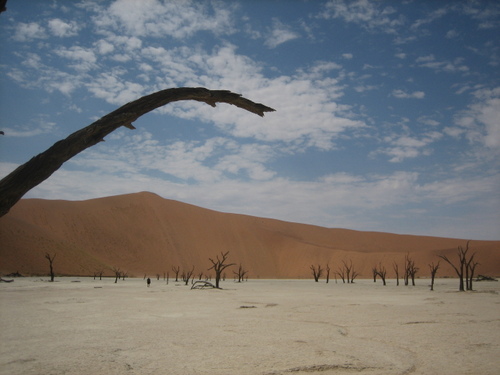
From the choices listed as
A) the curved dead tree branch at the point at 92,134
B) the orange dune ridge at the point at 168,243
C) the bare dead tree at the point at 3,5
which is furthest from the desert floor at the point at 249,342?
the orange dune ridge at the point at 168,243

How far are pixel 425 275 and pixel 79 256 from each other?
5376 cm

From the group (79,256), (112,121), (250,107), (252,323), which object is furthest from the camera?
(79,256)

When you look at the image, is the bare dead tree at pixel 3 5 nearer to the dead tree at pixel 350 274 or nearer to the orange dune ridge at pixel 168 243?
the dead tree at pixel 350 274

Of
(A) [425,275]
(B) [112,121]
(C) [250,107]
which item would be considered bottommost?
(A) [425,275]

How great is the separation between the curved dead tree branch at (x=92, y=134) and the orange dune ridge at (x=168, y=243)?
46301mm

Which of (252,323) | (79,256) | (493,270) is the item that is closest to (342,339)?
(252,323)

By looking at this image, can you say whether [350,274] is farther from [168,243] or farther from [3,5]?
[3,5]

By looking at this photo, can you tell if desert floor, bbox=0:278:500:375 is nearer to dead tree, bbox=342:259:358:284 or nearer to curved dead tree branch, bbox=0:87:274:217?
curved dead tree branch, bbox=0:87:274:217

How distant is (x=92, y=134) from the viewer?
3.03 m

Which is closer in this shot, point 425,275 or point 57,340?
point 57,340

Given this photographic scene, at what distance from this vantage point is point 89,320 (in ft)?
34.3

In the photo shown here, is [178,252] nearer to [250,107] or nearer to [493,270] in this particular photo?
[493,270]

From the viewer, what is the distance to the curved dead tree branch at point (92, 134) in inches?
110

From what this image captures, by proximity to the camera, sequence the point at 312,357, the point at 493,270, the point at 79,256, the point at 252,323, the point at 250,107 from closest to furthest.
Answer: the point at 250,107 < the point at 312,357 < the point at 252,323 < the point at 79,256 < the point at 493,270
